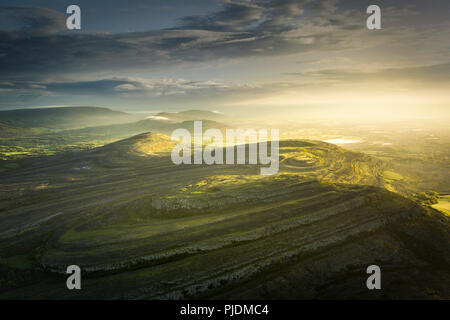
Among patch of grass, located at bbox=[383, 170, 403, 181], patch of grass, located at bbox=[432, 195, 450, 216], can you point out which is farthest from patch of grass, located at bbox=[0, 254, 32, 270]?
patch of grass, located at bbox=[383, 170, 403, 181]

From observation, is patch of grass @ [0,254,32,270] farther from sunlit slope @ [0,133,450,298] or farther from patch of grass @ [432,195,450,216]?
patch of grass @ [432,195,450,216]

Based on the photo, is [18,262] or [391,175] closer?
[18,262]

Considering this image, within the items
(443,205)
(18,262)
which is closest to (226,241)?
(18,262)

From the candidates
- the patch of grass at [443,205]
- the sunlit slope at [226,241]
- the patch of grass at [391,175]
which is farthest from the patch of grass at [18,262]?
the patch of grass at [391,175]

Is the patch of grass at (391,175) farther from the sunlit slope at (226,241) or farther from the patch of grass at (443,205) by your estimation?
the sunlit slope at (226,241)

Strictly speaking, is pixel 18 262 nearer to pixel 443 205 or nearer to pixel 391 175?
pixel 443 205

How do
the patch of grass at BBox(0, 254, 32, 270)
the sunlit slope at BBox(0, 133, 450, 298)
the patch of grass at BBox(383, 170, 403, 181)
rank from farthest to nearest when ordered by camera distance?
the patch of grass at BBox(383, 170, 403, 181), the patch of grass at BBox(0, 254, 32, 270), the sunlit slope at BBox(0, 133, 450, 298)

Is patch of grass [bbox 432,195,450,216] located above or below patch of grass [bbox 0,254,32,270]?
above

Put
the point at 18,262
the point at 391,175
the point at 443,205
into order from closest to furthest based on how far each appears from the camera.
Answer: the point at 18,262
the point at 443,205
the point at 391,175
